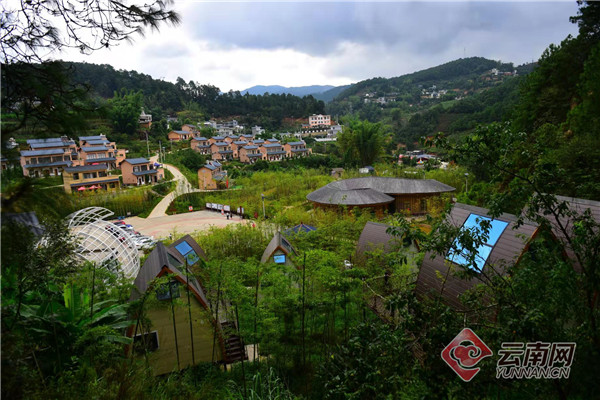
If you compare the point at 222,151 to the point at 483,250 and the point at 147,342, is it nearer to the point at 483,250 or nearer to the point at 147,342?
the point at 147,342

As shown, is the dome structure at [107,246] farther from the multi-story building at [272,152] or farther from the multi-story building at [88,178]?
the multi-story building at [272,152]

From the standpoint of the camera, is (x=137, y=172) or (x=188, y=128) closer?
(x=137, y=172)

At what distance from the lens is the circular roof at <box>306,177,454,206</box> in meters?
15.4

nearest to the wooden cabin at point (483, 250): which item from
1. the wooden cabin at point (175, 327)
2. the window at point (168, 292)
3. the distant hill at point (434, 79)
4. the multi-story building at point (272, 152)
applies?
the wooden cabin at point (175, 327)

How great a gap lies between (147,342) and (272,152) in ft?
98.7

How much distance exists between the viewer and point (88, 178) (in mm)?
22312

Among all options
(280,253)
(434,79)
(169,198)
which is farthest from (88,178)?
(434,79)

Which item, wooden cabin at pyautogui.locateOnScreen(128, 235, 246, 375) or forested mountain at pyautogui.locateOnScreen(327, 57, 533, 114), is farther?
forested mountain at pyautogui.locateOnScreen(327, 57, 533, 114)

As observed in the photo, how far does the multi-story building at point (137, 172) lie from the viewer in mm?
24000

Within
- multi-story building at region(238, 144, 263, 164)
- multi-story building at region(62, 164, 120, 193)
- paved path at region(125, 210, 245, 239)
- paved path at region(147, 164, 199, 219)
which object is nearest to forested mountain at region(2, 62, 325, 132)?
multi-story building at region(238, 144, 263, 164)

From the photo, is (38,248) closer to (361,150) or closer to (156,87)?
(361,150)

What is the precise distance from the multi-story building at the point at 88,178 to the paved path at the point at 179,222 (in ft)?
14.9

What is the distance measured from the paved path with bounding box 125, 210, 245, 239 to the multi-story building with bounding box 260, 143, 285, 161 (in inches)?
582

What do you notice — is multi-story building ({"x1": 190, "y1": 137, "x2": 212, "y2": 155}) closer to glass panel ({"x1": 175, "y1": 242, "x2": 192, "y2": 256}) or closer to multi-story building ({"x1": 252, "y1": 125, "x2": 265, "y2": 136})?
multi-story building ({"x1": 252, "y1": 125, "x2": 265, "y2": 136})
